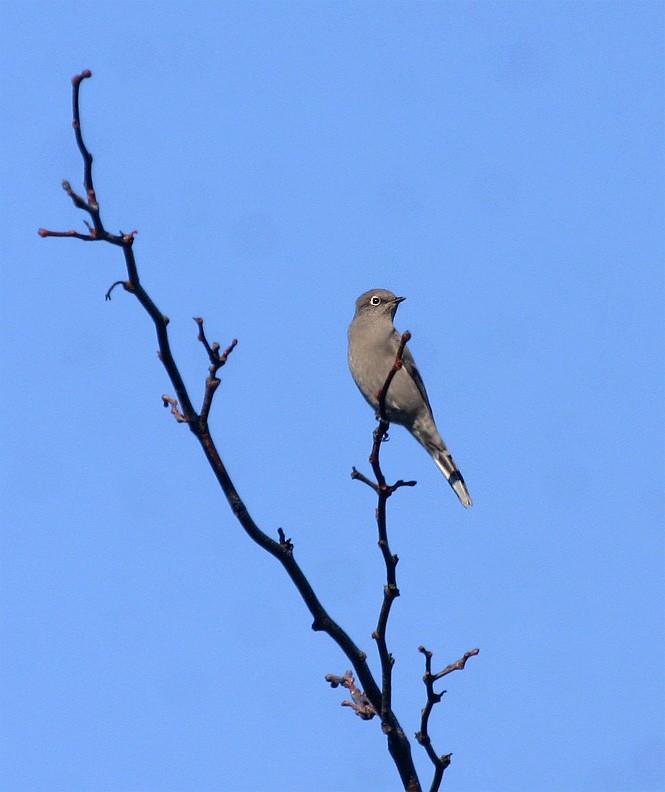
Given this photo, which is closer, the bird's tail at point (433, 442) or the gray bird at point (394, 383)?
the gray bird at point (394, 383)

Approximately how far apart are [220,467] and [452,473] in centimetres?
656

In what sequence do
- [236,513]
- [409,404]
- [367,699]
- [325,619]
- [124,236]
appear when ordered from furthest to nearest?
[409,404]
[367,699]
[325,619]
[236,513]
[124,236]

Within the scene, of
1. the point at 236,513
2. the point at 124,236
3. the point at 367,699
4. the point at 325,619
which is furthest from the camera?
the point at 367,699

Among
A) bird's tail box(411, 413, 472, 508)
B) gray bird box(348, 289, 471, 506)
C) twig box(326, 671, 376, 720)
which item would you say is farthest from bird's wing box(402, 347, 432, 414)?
twig box(326, 671, 376, 720)

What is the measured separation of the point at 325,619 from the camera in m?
4.73

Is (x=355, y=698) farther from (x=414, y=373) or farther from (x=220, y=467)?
(x=414, y=373)

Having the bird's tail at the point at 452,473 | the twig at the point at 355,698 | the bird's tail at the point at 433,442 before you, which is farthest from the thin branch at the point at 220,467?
the bird's tail at the point at 433,442

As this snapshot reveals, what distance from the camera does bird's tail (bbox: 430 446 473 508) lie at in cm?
1030

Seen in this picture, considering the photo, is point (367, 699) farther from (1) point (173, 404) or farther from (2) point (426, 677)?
(1) point (173, 404)

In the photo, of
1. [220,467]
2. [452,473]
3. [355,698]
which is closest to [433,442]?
[452,473]

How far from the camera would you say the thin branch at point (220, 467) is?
12.7 ft

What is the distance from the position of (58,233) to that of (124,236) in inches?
15.2

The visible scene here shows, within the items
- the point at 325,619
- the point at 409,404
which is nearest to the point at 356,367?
the point at 409,404

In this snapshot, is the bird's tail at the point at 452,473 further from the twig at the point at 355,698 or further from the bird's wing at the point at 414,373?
the twig at the point at 355,698
